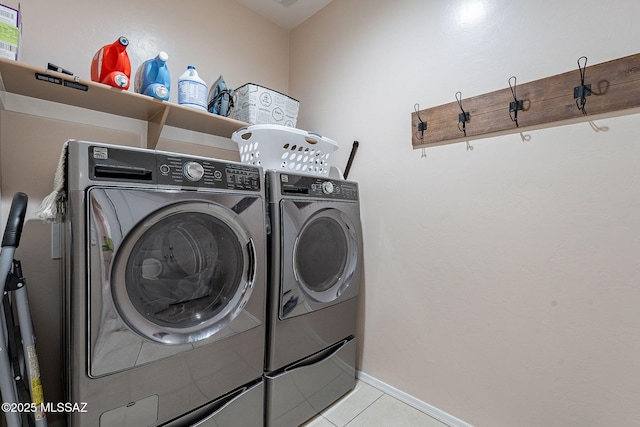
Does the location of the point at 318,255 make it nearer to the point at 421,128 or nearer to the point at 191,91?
the point at 421,128

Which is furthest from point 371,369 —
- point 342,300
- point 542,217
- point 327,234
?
point 542,217

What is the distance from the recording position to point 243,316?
126 cm

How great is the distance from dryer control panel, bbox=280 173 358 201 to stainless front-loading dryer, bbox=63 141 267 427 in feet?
0.53

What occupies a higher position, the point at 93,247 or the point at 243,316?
the point at 93,247

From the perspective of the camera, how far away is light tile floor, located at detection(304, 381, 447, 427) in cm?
157

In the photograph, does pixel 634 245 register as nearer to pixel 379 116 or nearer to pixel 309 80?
pixel 379 116

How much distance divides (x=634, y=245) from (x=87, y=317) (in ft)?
6.34

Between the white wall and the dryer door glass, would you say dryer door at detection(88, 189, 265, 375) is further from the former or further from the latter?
the white wall

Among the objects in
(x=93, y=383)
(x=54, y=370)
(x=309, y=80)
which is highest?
(x=309, y=80)

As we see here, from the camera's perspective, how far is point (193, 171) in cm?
110

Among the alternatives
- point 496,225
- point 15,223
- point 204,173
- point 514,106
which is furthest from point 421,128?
point 15,223

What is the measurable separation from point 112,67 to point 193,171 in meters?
0.82

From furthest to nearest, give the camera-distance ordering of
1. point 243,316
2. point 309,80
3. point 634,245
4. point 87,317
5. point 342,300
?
point 309,80 < point 342,300 < point 243,316 < point 634,245 < point 87,317

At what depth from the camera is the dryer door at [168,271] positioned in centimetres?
92
